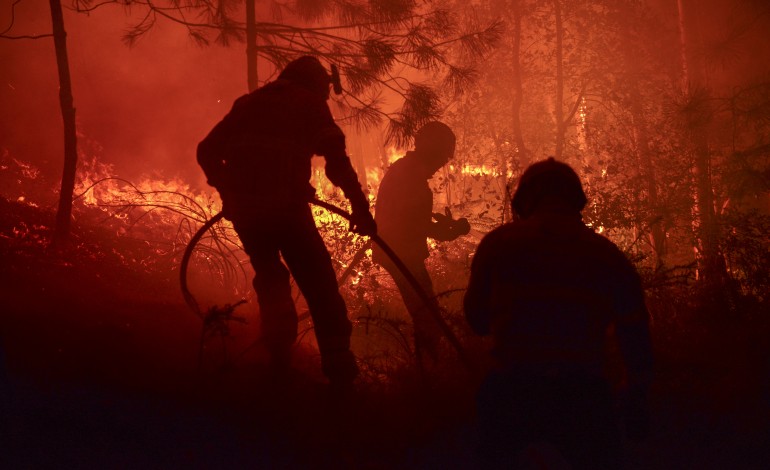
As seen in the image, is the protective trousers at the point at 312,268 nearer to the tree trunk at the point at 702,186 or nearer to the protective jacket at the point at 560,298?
the protective jacket at the point at 560,298

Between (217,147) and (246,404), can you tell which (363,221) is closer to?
(217,147)

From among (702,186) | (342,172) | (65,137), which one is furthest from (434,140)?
(702,186)

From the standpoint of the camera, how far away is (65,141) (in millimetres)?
6457

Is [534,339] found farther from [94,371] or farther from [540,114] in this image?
[540,114]

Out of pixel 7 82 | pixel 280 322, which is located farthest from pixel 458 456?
pixel 7 82

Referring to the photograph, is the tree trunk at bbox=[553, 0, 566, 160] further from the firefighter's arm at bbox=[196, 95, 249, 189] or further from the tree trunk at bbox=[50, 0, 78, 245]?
the firefighter's arm at bbox=[196, 95, 249, 189]

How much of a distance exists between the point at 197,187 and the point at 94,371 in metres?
10.8

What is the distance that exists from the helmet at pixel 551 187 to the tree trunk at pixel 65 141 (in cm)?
550

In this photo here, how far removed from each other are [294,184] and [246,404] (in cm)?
146

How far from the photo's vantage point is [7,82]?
10.9 meters

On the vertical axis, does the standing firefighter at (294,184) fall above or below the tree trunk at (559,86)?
below

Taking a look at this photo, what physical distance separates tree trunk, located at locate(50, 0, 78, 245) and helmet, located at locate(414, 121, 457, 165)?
3.73 meters

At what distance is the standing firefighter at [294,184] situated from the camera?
356 centimetres

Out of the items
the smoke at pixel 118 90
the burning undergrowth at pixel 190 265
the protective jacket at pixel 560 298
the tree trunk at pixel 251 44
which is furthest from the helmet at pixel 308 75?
the smoke at pixel 118 90
